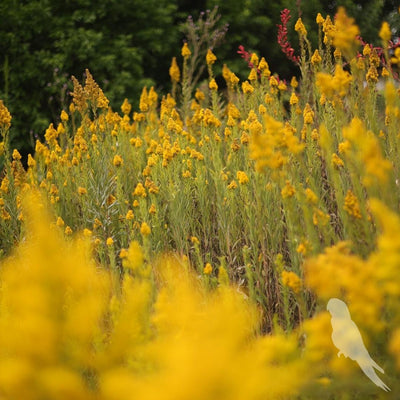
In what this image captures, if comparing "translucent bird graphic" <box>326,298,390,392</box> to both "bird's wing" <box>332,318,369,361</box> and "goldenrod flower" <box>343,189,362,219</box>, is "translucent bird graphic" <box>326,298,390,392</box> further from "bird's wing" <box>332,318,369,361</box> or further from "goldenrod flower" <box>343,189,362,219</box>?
"goldenrod flower" <box>343,189,362,219</box>

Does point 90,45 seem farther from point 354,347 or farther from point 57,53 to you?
point 354,347

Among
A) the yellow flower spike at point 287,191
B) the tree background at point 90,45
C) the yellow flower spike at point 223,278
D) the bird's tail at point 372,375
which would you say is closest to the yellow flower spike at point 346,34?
the yellow flower spike at point 287,191

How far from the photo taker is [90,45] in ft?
30.3

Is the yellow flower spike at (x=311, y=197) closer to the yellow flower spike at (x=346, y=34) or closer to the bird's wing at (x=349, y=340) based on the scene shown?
the bird's wing at (x=349, y=340)

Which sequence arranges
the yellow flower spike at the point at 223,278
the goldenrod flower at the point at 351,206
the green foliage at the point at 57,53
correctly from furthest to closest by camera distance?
the green foliage at the point at 57,53 < the yellow flower spike at the point at 223,278 < the goldenrod flower at the point at 351,206

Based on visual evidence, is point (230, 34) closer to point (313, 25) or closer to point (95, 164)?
point (313, 25)

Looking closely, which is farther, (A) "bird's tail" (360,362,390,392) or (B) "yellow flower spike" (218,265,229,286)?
(B) "yellow flower spike" (218,265,229,286)

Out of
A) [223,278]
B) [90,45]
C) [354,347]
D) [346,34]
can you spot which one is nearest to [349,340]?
[354,347]

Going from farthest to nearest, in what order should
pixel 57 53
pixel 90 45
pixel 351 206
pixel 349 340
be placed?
1. pixel 57 53
2. pixel 90 45
3. pixel 351 206
4. pixel 349 340

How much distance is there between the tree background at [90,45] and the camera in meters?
9.06

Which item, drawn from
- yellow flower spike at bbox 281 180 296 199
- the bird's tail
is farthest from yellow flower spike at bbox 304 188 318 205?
the bird's tail

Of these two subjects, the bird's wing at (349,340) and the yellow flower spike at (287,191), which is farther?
the yellow flower spike at (287,191)

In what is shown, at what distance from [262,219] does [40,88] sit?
25.0 ft

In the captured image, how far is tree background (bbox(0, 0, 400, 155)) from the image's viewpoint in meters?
9.06
